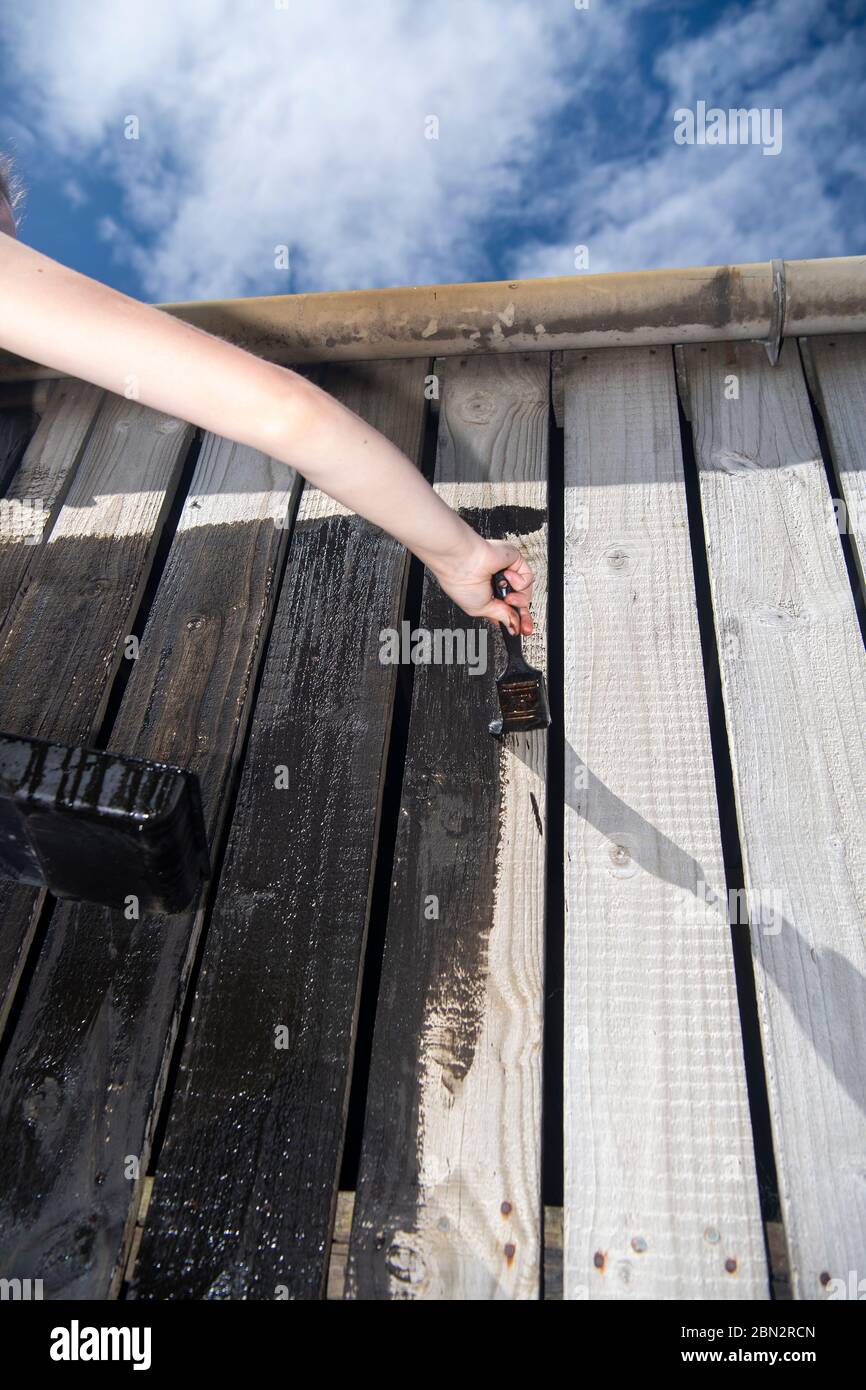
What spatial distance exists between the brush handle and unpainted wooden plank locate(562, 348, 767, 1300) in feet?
0.72

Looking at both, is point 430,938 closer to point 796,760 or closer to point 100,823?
point 100,823

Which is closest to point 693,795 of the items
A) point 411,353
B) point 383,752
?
point 383,752

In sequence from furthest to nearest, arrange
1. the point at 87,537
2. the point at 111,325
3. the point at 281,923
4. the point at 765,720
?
the point at 87,537 < the point at 765,720 < the point at 281,923 < the point at 111,325

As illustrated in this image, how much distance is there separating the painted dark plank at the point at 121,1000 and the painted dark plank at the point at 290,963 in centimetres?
6

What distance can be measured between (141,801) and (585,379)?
1807mm

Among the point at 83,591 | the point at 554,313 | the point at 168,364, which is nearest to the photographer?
the point at 168,364

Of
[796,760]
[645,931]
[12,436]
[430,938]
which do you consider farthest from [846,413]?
[12,436]

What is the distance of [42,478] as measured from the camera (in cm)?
277

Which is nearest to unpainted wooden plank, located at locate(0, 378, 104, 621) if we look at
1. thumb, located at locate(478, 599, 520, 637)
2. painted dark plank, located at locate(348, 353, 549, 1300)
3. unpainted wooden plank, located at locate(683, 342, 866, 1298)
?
painted dark plank, located at locate(348, 353, 549, 1300)

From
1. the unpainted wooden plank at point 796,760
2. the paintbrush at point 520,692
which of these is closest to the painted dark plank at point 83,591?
the paintbrush at point 520,692

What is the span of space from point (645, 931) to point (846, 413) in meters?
1.59

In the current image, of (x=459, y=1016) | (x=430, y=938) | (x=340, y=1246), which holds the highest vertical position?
(x=430, y=938)

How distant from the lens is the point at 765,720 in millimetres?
2035
